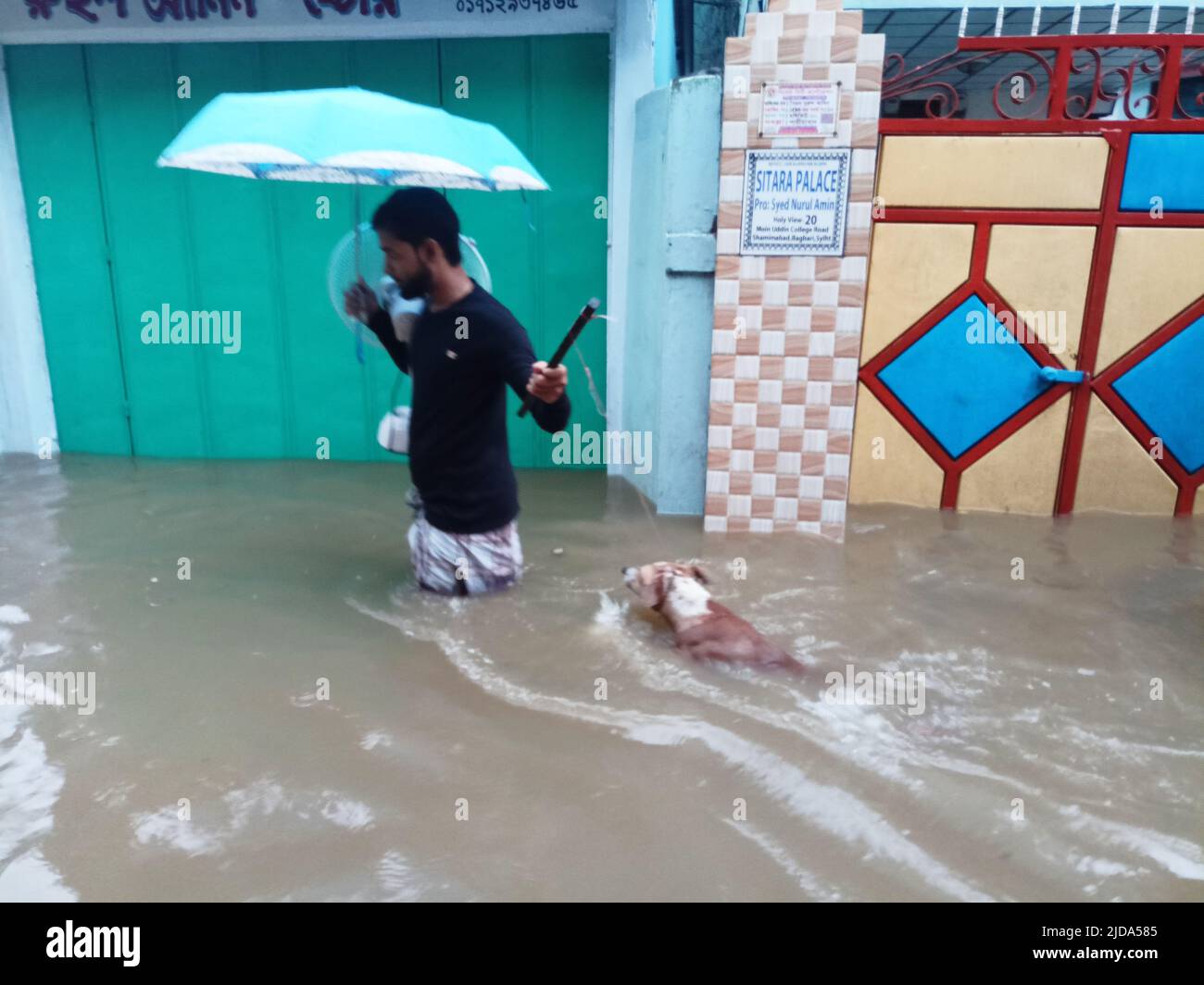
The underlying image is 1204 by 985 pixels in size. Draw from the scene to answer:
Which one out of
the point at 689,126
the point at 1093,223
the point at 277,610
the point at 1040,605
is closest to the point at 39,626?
the point at 277,610

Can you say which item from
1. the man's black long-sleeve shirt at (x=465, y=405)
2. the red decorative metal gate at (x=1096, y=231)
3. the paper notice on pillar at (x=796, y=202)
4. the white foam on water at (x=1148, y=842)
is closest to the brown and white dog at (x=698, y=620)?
the man's black long-sleeve shirt at (x=465, y=405)

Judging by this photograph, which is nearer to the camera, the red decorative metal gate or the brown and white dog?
the brown and white dog

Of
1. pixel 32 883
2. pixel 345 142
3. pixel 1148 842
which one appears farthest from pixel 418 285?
pixel 1148 842

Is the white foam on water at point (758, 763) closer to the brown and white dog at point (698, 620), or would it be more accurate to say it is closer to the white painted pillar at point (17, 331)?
the brown and white dog at point (698, 620)

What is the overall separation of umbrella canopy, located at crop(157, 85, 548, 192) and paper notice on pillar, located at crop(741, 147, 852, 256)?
1.51 meters

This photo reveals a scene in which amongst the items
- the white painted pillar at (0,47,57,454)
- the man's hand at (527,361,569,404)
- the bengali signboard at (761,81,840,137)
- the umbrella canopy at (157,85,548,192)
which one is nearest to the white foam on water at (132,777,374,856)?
the man's hand at (527,361,569,404)

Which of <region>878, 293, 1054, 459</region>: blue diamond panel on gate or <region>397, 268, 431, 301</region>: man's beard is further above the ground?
<region>397, 268, 431, 301</region>: man's beard

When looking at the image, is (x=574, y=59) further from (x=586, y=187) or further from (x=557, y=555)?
(x=557, y=555)

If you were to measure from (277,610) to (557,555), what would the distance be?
51.7 inches

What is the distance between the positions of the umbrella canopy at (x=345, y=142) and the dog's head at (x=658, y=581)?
Result: 4.82 ft

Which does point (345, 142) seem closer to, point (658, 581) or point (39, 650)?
point (658, 581)

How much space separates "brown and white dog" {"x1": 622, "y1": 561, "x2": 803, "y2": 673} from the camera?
3205 mm

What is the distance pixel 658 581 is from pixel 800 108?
2.37 meters

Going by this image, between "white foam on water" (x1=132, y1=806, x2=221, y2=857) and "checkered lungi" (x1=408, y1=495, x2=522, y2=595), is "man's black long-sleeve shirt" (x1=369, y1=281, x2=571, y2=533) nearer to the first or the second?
"checkered lungi" (x1=408, y1=495, x2=522, y2=595)
